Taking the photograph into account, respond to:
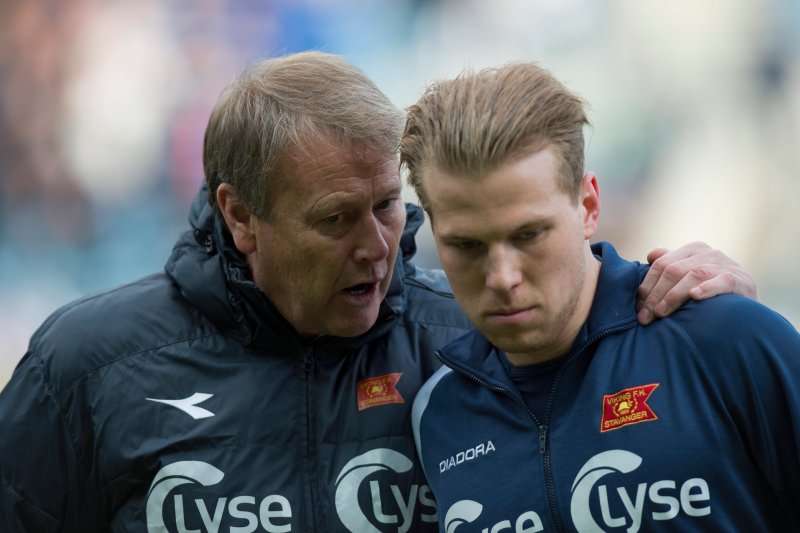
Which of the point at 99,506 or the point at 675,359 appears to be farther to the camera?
the point at 99,506

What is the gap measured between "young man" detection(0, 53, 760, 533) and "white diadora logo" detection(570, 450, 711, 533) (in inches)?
22.4

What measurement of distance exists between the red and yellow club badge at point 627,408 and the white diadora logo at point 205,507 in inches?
33.8

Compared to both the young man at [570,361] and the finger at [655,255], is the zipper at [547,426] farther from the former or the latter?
the finger at [655,255]

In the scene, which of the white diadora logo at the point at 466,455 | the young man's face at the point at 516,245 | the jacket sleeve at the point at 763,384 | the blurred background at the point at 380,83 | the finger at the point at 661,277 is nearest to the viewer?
the jacket sleeve at the point at 763,384

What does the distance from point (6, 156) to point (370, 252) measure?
5136 mm

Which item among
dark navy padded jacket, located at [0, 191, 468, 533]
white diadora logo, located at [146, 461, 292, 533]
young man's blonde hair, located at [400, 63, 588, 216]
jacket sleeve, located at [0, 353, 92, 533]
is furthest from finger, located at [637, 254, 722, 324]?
jacket sleeve, located at [0, 353, 92, 533]

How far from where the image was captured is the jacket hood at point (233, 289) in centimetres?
277

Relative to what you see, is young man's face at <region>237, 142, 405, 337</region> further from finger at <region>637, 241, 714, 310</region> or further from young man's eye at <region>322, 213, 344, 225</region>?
finger at <region>637, 241, 714, 310</region>

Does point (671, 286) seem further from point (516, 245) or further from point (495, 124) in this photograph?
point (495, 124)

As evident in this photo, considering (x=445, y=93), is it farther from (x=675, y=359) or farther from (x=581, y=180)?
(x=675, y=359)

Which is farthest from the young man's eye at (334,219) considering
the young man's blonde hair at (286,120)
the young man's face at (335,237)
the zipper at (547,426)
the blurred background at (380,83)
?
the blurred background at (380,83)

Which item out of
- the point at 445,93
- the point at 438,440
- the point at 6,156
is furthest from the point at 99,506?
the point at 6,156

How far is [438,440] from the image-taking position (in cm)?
250

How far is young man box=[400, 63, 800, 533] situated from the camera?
6.70ft
